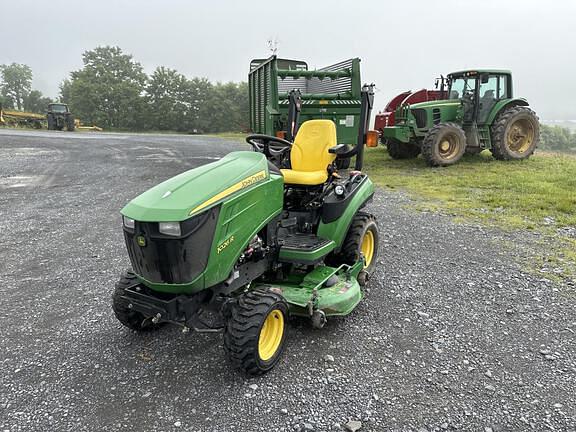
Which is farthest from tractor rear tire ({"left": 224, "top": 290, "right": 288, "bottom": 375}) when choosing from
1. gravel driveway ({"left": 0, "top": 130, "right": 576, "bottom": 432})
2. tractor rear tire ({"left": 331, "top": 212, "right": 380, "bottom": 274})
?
tractor rear tire ({"left": 331, "top": 212, "right": 380, "bottom": 274})

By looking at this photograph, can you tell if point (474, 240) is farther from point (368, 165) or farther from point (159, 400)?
point (368, 165)

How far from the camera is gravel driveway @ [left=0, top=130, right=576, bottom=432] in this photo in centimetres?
238

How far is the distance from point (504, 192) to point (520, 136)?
158 inches

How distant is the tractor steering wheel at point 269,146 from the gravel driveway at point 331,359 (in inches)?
58.2

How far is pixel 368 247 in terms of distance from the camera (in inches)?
169

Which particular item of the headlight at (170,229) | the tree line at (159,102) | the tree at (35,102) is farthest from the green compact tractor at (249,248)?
the tree at (35,102)

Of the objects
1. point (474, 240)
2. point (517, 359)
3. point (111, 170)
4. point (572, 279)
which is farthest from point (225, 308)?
point (111, 170)

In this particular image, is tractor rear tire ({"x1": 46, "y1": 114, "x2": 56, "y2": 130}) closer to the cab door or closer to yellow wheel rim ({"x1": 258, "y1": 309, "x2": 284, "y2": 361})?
the cab door

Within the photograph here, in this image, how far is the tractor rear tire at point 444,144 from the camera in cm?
994

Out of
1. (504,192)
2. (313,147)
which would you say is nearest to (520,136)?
(504,192)

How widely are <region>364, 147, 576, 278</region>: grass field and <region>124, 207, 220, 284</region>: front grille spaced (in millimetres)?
3610

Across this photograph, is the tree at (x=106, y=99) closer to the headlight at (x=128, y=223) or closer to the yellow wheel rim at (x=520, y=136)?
the yellow wheel rim at (x=520, y=136)

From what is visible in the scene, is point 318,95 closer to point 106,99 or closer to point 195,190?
point 195,190

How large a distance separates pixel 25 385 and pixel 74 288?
1431mm
